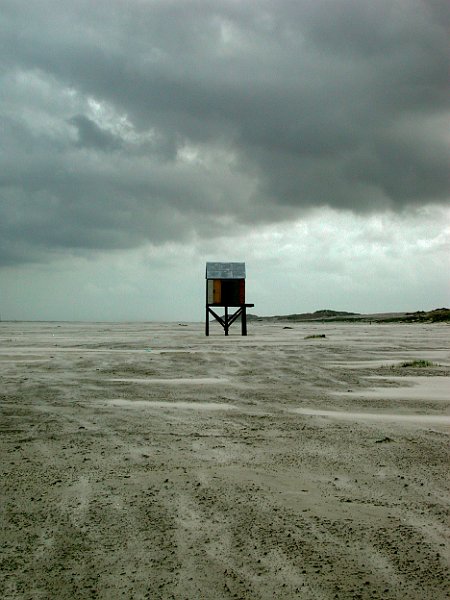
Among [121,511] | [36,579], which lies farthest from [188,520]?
[36,579]

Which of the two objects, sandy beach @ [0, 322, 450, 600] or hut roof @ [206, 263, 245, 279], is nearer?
sandy beach @ [0, 322, 450, 600]

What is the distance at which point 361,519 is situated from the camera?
288 centimetres

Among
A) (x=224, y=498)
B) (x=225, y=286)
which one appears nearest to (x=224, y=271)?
(x=225, y=286)

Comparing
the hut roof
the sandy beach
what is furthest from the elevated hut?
the sandy beach

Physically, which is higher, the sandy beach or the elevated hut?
the elevated hut

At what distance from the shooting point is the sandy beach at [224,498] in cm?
226

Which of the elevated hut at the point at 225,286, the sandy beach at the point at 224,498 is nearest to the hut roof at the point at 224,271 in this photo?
the elevated hut at the point at 225,286

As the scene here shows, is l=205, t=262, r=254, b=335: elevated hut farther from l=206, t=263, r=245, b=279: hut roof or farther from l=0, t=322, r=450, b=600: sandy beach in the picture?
l=0, t=322, r=450, b=600: sandy beach

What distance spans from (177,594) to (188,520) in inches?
27.7

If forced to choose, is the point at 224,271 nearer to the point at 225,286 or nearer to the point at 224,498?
the point at 225,286

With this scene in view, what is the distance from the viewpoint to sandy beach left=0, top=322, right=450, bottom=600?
2.26 m

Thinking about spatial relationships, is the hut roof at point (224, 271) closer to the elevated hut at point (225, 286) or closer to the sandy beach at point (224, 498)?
the elevated hut at point (225, 286)

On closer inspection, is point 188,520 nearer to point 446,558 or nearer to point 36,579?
point 36,579

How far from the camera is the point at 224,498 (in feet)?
10.4
